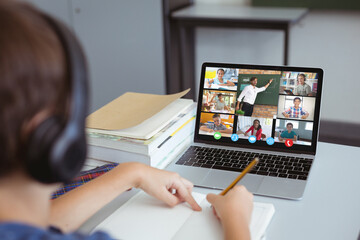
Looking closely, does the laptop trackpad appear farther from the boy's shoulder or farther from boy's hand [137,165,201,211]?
the boy's shoulder

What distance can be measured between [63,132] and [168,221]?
1.49 ft

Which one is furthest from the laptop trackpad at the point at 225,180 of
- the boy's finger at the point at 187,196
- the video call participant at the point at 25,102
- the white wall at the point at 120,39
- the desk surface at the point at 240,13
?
the white wall at the point at 120,39

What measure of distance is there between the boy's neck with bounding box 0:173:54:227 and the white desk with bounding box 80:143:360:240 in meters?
0.38

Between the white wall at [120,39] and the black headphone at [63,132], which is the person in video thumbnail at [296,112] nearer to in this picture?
the black headphone at [63,132]

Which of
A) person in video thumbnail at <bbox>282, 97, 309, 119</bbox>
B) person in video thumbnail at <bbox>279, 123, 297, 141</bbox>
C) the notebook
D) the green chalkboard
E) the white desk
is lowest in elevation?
the white desk

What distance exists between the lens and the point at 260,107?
125cm

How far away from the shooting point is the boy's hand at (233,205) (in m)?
0.88

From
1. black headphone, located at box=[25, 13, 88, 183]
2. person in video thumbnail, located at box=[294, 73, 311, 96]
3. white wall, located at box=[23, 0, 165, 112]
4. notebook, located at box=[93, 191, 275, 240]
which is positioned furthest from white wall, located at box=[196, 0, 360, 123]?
black headphone, located at box=[25, 13, 88, 183]

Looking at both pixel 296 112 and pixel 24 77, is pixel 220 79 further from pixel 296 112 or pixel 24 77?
pixel 24 77

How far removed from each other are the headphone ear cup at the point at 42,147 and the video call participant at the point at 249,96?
0.78m

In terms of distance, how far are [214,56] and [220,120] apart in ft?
7.41

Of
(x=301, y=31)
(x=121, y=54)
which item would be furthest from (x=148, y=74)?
(x=301, y=31)

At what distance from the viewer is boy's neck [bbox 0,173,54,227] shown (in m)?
0.55

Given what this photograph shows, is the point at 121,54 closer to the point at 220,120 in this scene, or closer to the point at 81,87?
the point at 220,120
